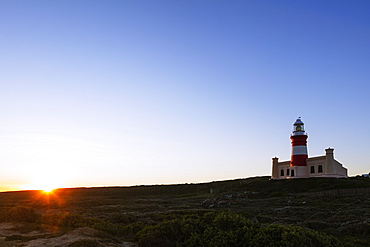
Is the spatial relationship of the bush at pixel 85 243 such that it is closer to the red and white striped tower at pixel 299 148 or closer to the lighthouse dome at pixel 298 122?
the red and white striped tower at pixel 299 148

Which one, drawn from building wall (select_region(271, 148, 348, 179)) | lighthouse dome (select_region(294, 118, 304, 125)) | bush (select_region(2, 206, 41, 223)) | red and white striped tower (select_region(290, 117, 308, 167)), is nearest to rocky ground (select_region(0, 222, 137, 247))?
bush (select_region(2, 206, 41, 223))

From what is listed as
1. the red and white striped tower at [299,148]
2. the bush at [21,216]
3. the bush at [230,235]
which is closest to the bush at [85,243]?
the bush at [230,235]

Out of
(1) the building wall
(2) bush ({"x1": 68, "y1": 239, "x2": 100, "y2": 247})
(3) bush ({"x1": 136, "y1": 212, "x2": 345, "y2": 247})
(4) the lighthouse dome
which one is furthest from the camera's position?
(4) the lighthouse dome

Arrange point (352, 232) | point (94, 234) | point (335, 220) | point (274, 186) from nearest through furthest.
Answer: point (94, 234) → point (352, 232) → point (335, 220) → point (274, 186)

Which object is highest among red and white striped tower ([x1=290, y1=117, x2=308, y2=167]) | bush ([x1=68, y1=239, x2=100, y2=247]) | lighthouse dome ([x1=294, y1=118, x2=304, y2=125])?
lighthouse dome ([x1=294, y1=118, x2=304, y2=125])

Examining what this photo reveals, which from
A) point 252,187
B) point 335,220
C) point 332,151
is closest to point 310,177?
point 332,151

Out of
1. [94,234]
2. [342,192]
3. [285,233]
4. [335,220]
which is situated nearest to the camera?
[285,233]

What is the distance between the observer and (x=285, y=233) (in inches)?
455

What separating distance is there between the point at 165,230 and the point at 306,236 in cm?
645

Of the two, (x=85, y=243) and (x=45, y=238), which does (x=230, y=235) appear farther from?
(x=45, y=238)

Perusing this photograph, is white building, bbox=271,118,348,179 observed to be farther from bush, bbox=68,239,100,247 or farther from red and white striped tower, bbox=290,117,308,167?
bush, bbox=68,239,100,247

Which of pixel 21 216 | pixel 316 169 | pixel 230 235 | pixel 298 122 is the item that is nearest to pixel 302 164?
pixel 316 169

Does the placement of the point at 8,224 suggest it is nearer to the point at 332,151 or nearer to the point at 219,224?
the point at 219,224

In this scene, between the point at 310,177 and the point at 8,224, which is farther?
the point at 310,177
